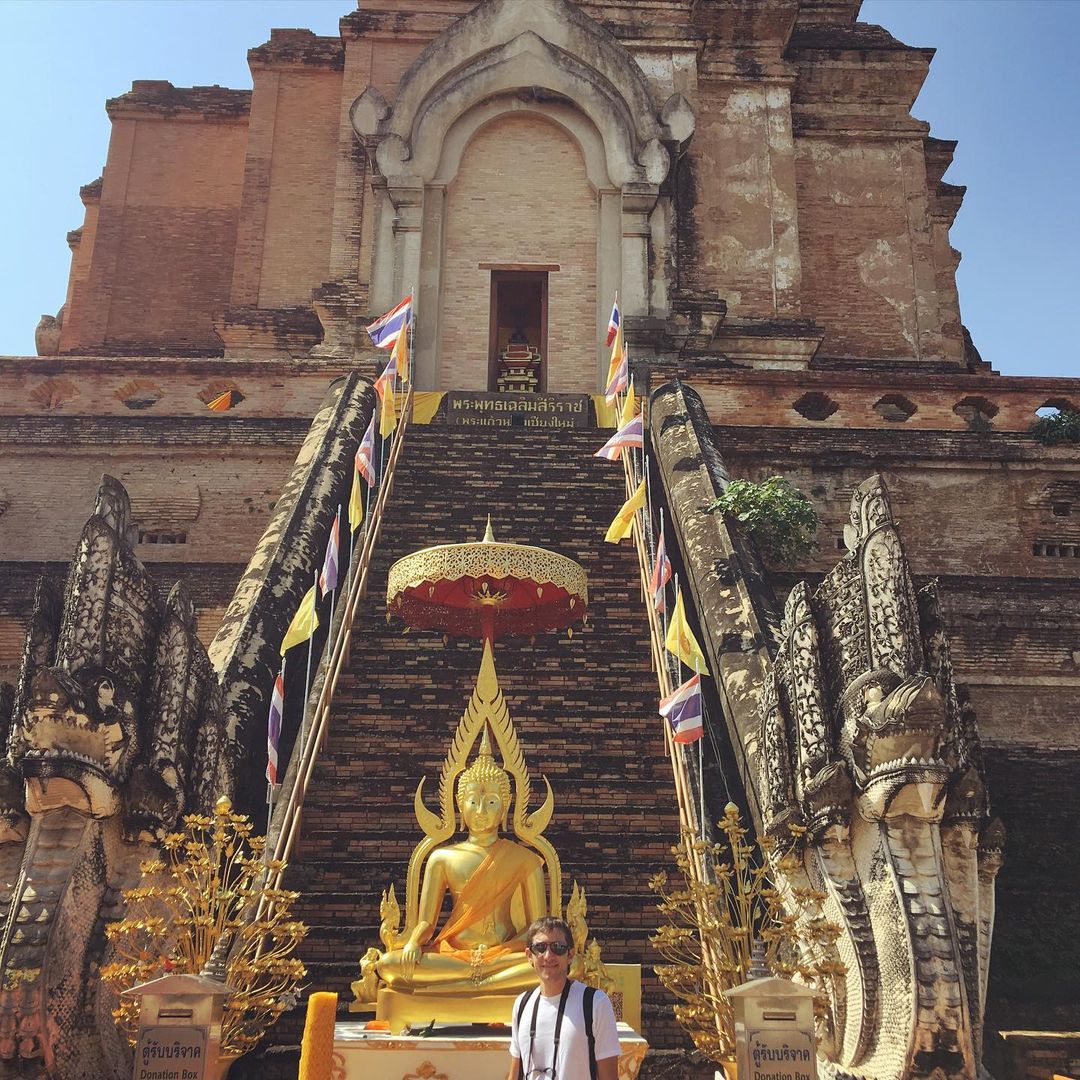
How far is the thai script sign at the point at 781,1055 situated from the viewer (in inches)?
238

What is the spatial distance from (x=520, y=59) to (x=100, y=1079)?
1759 centimetres

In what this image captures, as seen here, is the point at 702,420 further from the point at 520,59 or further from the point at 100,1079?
the point at 100,1079

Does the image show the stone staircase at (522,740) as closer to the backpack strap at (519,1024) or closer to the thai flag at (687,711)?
the thai flag at (687,711)

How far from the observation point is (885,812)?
7383 millimetres

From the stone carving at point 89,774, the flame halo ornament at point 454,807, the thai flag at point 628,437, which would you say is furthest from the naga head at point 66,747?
the thai flag at point 628,437

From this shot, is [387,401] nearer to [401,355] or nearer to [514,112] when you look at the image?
[401,355]

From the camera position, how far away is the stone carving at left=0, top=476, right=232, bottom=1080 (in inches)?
268

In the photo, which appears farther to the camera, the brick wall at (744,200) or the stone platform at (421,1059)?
the brick wall at (744,200)

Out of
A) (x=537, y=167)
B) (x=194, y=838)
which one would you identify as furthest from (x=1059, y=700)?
(x=537, y=167)

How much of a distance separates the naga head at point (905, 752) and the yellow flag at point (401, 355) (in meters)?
9.36

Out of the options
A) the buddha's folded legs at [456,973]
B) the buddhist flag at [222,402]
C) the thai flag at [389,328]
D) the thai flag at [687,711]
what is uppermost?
the thai flag at [389,328]

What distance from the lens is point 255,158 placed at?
72.7ft

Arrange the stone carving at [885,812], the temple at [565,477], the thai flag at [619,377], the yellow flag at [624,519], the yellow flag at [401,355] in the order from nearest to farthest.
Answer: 1. the stone carving at [885,812]
2. the temple at [565,477]
3. the yellow flag at [624,519]
4. the thai flag at [619,377]
5. the yellow flag at [401,355]

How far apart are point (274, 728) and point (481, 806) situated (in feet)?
7.22
